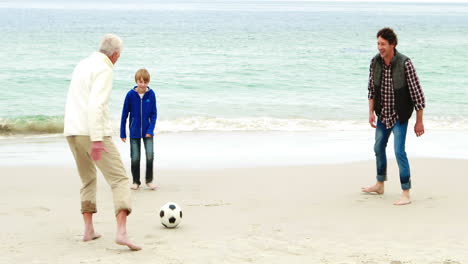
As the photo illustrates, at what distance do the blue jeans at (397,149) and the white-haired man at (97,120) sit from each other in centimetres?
300

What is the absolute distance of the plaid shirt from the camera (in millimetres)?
7418

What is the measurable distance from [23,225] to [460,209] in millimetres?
4219

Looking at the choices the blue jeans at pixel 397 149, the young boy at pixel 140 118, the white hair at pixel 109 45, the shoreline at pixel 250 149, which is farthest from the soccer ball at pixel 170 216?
the shoreline at pixel 250 149

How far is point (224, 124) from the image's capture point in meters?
16.3

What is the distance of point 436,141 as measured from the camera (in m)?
12.9

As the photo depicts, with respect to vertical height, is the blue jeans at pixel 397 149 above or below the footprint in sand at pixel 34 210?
above

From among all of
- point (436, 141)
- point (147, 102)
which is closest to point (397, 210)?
point (147, 102)

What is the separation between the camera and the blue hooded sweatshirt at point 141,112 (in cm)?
855

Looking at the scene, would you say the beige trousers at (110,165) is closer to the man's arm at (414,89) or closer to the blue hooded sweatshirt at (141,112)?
the blue hooded sweatshirt at (141,112)

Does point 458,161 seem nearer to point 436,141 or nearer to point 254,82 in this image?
point 436,141

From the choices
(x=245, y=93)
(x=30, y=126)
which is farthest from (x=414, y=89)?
(x=245, y=93)

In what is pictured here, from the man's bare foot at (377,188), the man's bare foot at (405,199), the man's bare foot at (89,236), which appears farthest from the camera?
the man's bare foot at (377,188)

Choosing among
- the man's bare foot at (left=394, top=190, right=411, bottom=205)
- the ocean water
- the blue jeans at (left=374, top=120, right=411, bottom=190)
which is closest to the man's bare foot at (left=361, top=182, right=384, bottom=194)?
the blue jeans at (left=374, top=120, right=411, bottom=190)

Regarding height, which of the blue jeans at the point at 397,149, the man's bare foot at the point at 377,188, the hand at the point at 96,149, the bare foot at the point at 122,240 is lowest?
the man's bare foot at the point at 377,188
